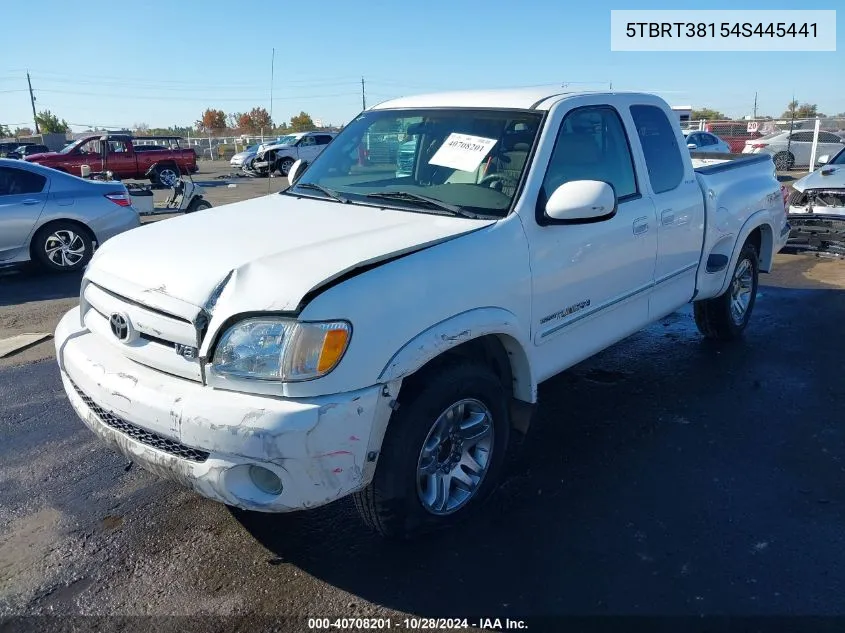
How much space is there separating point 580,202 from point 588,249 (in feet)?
1.49

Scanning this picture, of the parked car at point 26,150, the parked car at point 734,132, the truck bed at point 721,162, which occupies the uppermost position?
the parked car at point 26,150

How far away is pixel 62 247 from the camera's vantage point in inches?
344

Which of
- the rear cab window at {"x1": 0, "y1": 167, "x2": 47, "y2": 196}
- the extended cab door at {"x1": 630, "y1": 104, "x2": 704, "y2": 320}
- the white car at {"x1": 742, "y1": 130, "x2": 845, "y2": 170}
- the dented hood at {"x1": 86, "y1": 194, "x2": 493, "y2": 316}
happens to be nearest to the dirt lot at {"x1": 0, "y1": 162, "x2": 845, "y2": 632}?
the extended cab door at {"x1": 630, "y1": 104, "x2": 704, "y2": 320}

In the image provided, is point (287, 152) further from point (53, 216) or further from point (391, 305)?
point (391, 305)

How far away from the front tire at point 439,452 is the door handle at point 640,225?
1426 mm

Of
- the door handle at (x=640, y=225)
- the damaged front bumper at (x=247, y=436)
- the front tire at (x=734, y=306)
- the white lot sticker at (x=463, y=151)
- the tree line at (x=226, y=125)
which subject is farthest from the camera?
the tree line at (x=226, y=125)

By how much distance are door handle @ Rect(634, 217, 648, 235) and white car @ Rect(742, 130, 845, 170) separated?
20007 mm

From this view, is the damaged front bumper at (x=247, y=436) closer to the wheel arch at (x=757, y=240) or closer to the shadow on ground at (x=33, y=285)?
the wheel arch at (x=757, y=240)

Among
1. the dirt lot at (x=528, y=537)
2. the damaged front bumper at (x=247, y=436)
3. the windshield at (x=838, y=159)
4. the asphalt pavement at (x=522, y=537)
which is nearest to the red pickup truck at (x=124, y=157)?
the windshield at (x=838, y=159)

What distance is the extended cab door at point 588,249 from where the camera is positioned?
3.38 meters

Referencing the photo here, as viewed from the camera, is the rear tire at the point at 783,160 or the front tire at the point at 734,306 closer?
the front tire at the point at 734,306

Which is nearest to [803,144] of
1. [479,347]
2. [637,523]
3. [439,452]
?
[637,523]

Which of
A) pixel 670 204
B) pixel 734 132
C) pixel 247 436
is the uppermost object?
pixel 734 132

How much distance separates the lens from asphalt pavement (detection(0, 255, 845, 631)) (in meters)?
2.73
